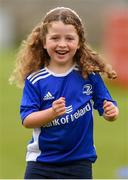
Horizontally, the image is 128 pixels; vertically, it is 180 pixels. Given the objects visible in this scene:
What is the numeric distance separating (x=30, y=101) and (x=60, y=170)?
1.82 ft

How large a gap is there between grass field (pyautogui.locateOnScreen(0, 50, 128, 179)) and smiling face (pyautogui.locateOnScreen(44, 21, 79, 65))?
405 cm

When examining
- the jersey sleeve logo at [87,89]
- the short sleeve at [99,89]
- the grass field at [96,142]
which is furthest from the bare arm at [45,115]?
the grass field at [96,142]

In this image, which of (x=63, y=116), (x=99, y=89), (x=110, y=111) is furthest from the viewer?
(x=99, y=89)

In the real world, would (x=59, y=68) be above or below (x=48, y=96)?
above

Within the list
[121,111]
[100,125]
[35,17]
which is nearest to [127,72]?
[121,111]

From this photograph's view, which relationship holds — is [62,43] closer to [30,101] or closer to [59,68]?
[59,68]

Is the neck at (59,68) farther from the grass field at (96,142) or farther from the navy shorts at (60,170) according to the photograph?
the grass field at (96,142)

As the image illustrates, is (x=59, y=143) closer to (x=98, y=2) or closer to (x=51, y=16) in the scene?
(x=51, y=16)

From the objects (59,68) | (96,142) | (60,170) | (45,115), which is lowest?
(60,170)

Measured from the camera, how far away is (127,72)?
22453 millimetres

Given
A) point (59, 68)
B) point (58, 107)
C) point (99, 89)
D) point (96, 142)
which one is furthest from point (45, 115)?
point (96, 142)

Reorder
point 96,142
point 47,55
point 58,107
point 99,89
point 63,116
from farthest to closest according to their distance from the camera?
point 96,142, point 47,55, point 99,89, point 63,116, point 58,107

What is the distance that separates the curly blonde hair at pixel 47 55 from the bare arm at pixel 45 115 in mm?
404

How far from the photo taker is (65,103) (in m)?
6.57
